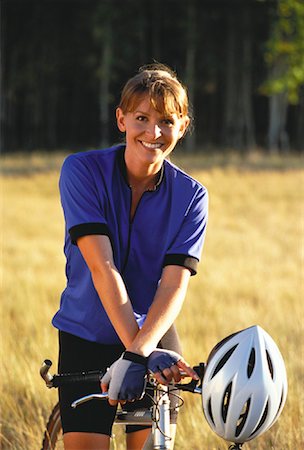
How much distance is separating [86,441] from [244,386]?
1.17 meters

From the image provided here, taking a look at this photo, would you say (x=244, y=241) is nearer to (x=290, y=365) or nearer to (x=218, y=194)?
(x=218, y=194)

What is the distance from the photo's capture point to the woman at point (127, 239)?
10.9ft

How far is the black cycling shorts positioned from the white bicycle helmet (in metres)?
0.98

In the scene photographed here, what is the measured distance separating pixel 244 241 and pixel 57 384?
42.0ft

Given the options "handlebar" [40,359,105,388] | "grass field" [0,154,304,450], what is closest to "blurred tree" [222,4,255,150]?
"grass field" [0,154,304,450]

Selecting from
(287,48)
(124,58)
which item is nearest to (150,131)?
(287,48)

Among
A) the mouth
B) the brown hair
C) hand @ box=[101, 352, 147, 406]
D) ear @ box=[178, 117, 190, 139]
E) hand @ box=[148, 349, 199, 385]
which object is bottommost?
hand @ box=[101, 352, 147, 406]

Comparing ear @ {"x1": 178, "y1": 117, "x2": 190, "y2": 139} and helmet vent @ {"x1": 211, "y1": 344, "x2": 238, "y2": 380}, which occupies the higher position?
ear @ {"x1": 178, "y1": 117, "x2": 190, "y2": 139}

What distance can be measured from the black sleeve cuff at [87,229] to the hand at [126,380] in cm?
59

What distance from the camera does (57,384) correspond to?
297cm

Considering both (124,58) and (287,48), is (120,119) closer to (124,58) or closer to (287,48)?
(287,48)

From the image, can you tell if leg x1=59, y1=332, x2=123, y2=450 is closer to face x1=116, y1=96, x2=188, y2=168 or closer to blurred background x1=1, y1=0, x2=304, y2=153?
face x1=116, y1=96, x2=188, y2=168

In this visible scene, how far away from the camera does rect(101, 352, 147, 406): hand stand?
2797 mm

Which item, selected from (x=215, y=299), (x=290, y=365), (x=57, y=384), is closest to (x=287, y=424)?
(x=290, y=365)
